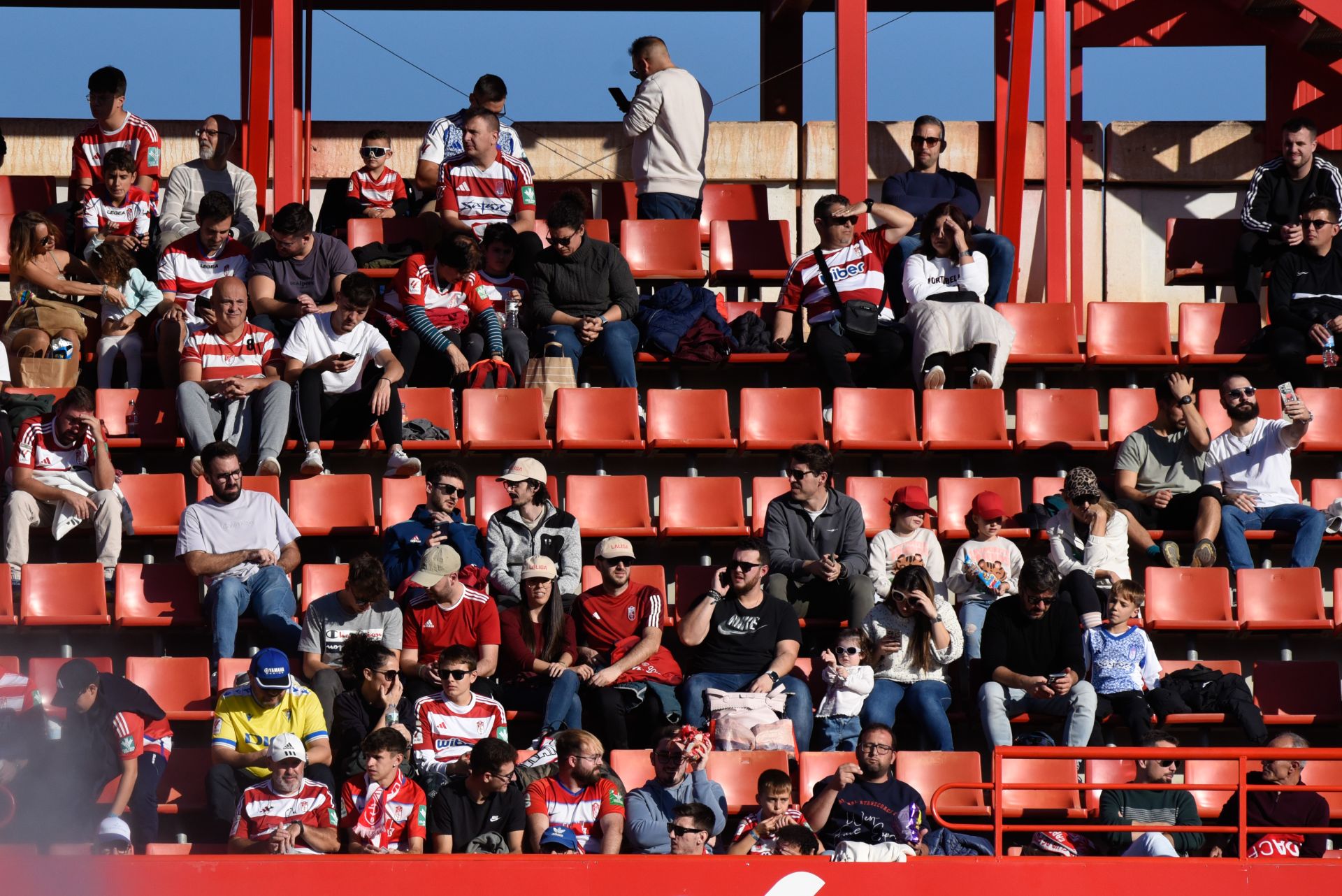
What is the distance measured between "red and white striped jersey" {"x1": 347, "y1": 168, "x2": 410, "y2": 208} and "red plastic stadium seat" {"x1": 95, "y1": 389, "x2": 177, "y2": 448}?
7.85 feet

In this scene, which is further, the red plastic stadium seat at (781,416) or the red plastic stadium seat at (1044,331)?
the red plastic stadium seat at (1044,331)

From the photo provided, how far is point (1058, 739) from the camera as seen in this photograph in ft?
30.9

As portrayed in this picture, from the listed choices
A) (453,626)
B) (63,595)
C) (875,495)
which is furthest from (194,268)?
(875,495)

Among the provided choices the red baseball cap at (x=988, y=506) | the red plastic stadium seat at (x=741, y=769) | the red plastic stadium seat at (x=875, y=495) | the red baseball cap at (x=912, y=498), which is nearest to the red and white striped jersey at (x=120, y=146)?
the red plastic stadium seat at (x=875, y=495)

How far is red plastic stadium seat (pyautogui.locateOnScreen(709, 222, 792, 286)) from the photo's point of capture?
12.7 metres

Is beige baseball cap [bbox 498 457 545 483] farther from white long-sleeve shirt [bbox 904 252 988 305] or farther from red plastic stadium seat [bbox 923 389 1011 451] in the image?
white long-sleeve shirt [bbox 904 252 988 305]

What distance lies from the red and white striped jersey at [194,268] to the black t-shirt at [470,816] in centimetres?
439

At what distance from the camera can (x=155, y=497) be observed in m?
10.6

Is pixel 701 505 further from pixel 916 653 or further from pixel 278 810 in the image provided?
pixel 278 810

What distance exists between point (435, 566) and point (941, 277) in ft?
12.6

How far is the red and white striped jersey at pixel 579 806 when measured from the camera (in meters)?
8.45

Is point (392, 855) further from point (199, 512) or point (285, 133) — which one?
point (285, 133)

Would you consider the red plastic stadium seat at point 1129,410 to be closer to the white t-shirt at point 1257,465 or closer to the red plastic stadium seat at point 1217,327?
the white t-shirt at point 1257,465

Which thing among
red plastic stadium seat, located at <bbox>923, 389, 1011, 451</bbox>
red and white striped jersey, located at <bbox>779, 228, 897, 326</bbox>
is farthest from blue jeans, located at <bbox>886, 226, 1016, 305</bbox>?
red plastic stadium seat, located at <bbox>923, 389, 1011, 451</bbox>
